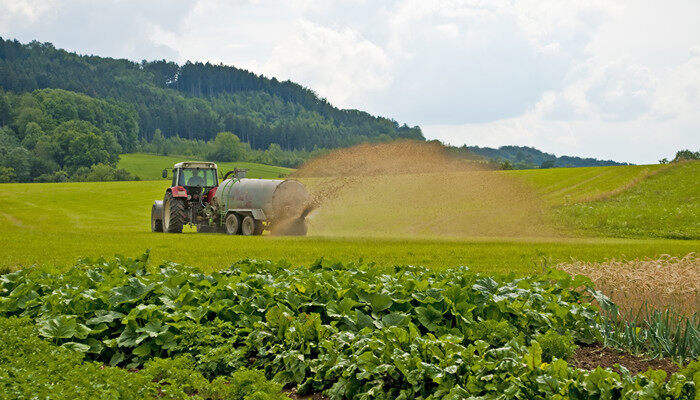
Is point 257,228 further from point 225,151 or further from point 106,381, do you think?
point 225,151

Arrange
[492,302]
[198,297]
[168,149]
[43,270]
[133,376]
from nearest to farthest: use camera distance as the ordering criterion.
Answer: [133,376] < [492,302] < [198,297] < [43,270] < [168,149]

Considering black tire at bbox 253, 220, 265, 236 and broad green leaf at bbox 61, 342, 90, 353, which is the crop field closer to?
broad green leaf at bbox 61, 342, 90, 353

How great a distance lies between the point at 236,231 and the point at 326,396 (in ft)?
60.6

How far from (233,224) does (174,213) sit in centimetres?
279

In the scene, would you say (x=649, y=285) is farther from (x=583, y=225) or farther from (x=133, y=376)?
(x=583, y=225)

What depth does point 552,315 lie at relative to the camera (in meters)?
6.37

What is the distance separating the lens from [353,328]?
19.8 ft

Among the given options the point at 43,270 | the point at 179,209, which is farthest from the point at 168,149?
the point at 43,270

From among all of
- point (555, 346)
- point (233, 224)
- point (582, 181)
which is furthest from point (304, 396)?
point (582, 181)

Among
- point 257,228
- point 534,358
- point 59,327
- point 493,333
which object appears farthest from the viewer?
point 257,228

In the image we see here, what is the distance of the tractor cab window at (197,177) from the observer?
25.1 meters

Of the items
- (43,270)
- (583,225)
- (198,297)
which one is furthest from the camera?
(583,225)

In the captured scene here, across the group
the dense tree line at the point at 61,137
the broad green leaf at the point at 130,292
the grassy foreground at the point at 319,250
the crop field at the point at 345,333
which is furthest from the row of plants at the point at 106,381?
the dense tree line at the point at 61,137

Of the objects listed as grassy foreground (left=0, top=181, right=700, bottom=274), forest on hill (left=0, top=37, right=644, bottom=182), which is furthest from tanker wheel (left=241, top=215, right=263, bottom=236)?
forest on hill (left=0, top=37, right=644, bottom=182)
